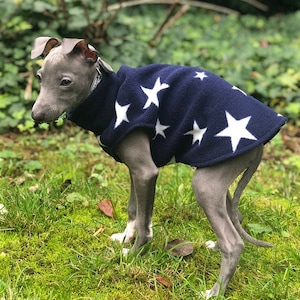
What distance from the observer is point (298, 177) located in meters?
4.52

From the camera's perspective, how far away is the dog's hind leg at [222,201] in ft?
8.73

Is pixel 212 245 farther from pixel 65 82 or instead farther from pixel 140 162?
pixel 65 82

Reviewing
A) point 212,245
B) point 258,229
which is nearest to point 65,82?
point 212,245

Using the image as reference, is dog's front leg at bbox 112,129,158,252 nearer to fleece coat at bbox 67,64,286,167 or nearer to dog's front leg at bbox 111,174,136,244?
fleece coat at bbox 67,64,286,167

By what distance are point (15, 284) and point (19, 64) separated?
3.14 metres

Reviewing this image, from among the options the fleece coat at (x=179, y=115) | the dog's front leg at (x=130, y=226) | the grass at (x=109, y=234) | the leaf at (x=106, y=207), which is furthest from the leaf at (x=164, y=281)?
the leaf at (x=106, y=207)

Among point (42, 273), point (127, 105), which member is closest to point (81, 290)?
point (42, 273)

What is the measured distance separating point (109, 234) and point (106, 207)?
1.01 feet

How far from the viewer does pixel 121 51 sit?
5770mm

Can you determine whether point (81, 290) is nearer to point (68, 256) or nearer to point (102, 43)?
point (68, 256)

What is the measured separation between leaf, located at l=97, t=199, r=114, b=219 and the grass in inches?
1.5

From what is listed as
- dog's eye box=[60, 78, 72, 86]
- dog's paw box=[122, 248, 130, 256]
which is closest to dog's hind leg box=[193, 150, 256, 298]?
dog's paw box=[122, 248, 130, 256]

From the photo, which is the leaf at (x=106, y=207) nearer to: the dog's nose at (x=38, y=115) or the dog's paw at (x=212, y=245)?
the dog's paw at (x=212, y=245)

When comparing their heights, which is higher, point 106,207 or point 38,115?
point 38,115
